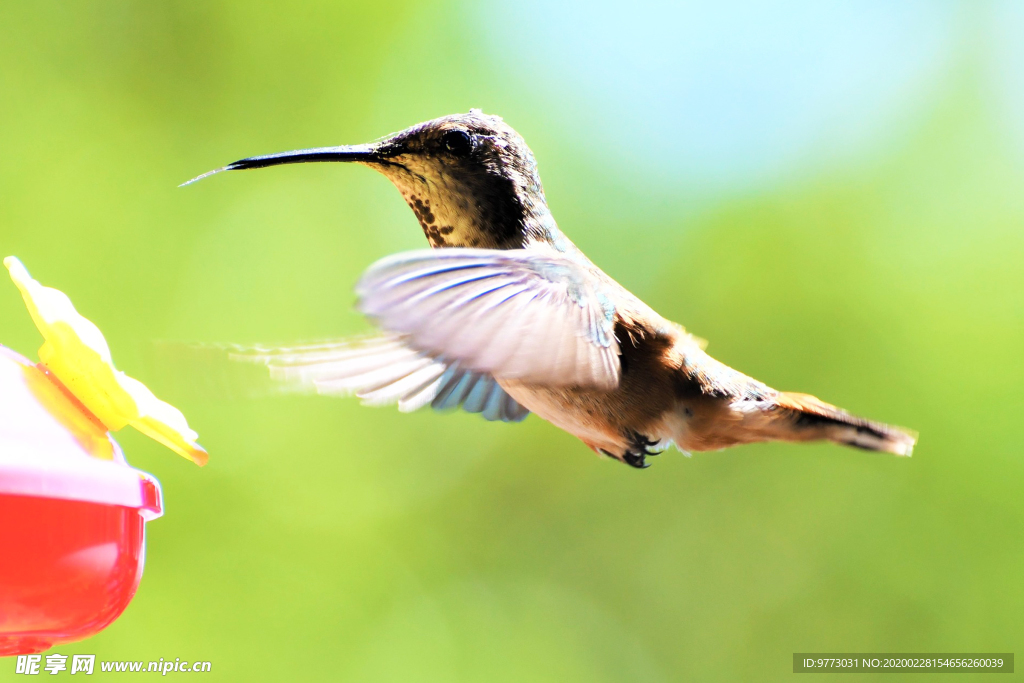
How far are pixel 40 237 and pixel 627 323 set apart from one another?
3.45 m

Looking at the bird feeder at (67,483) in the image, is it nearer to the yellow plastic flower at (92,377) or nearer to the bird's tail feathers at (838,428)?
the yellow plastic flower at (92,377)

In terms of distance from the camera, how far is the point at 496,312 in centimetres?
158

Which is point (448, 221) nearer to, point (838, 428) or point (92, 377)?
point (92, 377)

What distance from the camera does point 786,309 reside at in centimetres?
592

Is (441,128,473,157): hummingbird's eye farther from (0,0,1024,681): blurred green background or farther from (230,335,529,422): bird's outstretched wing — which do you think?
(0,0,1024,681): blurred green background

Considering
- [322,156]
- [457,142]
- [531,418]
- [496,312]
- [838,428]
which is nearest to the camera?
[496,312]

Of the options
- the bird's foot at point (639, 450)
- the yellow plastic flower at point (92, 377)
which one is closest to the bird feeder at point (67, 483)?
the yellow plastic flower at point (92, 377)

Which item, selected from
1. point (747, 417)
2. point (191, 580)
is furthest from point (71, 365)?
point (191, 580)

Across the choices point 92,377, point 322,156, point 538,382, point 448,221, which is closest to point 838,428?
point 538,382

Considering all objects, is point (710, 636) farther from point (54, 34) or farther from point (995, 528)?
point (54, 34)

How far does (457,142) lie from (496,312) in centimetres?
84

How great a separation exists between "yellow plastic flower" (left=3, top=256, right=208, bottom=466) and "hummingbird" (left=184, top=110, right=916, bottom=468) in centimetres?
24

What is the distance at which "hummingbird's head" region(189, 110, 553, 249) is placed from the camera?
7.45 feet

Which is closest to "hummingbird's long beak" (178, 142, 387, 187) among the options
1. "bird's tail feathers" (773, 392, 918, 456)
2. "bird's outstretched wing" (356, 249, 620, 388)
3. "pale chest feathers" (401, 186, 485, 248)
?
"pale chest feathers" (401, 186, 485, 248)
